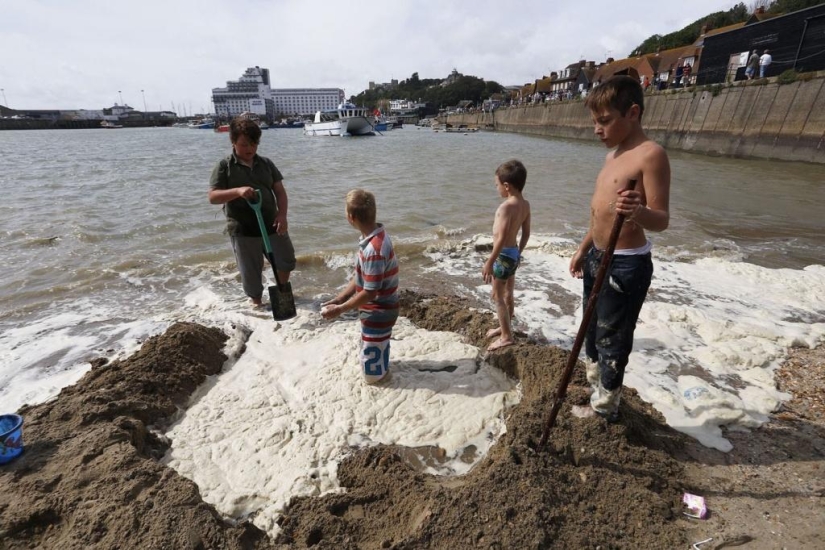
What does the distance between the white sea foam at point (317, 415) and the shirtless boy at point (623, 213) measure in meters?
0.88

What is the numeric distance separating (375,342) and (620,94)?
2250 mm

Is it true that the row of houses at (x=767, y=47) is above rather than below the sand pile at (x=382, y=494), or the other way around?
above

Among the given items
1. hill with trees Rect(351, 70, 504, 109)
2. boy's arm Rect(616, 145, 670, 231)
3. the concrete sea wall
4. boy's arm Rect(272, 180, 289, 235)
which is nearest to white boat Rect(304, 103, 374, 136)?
the concrete sea wall

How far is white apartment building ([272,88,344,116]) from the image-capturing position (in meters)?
164

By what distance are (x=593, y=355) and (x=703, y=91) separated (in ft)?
97.2

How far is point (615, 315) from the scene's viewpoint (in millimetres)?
2484

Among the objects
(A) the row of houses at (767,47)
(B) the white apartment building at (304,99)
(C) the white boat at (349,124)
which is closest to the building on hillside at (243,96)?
(B) the white apartment building at (304,99)

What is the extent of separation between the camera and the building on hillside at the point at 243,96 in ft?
472

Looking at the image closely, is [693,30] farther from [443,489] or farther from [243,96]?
[243,96]

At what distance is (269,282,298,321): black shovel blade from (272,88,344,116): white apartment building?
568 feet

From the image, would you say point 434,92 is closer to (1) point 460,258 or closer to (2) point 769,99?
(2) point 769,99

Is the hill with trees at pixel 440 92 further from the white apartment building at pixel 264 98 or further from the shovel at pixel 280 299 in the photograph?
the shovel at pixel 280 299

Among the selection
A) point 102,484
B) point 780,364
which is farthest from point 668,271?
point 102,484

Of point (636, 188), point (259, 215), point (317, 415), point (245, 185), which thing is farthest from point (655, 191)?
point (245, 185)
